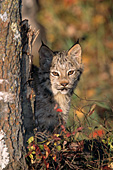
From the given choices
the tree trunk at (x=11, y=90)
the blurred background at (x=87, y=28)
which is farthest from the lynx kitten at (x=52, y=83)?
the blurred background at (x=87, y=28)

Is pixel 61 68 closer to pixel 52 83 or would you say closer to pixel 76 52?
pixel 52 83

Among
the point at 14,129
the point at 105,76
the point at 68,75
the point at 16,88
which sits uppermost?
the point at 105,76

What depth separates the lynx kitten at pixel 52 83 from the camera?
16.3 feet

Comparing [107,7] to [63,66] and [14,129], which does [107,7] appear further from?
[14,129]

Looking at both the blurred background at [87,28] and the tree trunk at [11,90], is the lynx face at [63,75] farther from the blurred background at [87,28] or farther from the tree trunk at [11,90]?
the blurred background at [87,28]

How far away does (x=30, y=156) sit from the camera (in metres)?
3.52

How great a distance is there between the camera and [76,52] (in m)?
5.29

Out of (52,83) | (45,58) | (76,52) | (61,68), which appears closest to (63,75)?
(61,68)

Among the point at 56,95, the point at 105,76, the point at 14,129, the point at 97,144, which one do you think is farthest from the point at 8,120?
the point at 105,76

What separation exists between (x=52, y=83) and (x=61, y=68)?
0.29 metres

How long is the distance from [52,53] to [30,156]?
2137 mm

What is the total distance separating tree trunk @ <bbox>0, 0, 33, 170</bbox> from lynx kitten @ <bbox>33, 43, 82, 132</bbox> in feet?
4.77

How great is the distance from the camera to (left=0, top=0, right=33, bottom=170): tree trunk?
333 centimetres

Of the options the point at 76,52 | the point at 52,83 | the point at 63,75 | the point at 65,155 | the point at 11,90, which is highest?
the point at 76,52
